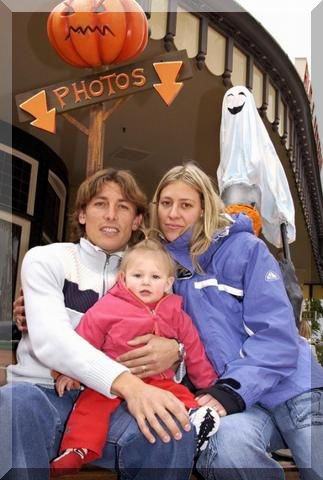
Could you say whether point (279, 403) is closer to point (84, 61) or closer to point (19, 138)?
point (84, 61)

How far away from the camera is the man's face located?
7.55ft

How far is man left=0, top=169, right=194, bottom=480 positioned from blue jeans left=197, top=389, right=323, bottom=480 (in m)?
0.09

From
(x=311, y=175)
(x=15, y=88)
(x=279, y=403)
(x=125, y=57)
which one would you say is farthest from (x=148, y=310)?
(x=311, y=175)

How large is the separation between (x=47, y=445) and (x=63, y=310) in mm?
444

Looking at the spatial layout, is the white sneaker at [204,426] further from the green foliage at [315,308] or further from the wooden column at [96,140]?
the green foliage at [315,308]

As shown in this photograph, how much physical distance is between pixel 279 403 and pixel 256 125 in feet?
7.59

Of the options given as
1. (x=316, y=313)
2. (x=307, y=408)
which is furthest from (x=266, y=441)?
(x=316, y=313)

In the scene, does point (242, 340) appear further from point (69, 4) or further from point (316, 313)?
point (316, 313)

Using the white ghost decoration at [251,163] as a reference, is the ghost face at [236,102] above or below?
above

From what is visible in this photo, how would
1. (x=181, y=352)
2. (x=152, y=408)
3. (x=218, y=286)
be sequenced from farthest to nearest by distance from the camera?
(x=218, y=286), (x=181, y=352), (x=152, y=408)

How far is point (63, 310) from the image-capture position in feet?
6.48

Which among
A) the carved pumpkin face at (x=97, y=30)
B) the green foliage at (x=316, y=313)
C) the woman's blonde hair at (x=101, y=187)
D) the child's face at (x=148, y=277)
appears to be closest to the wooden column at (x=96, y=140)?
the carved pumpkin face at (x=97, y=30)

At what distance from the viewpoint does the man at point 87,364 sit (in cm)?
166

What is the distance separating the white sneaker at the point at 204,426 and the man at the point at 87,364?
0.05 meters
